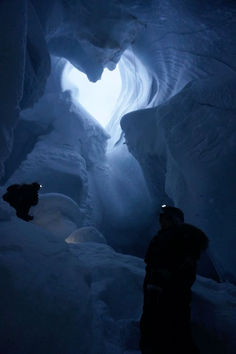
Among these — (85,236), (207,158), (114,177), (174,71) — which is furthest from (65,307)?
(114,177)

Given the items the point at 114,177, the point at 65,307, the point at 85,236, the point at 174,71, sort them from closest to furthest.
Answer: the point at 65,307
the point at 85,236
the point at 174,71
the point at 114,177

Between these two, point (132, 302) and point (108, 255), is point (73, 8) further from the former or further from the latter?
point (132, 302)

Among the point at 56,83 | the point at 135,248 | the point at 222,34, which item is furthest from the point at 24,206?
the point at 56,83

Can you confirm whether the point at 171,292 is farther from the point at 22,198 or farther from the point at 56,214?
the point at 56,214

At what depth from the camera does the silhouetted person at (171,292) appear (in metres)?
1.93

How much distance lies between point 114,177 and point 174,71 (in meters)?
8.44

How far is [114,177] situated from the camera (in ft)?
53.0

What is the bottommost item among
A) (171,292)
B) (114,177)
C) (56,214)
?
(114,177)

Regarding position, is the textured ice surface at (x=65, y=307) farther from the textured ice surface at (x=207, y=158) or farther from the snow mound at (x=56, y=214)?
the snow mound at (x=56, y=214)

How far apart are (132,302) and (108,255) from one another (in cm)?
144

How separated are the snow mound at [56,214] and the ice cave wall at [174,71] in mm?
3554

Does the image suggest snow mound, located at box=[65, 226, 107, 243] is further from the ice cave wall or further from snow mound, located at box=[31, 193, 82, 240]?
the ice cave wall

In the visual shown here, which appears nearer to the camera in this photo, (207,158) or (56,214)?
(207,158)

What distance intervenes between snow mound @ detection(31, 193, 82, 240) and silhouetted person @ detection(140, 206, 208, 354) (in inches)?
231
